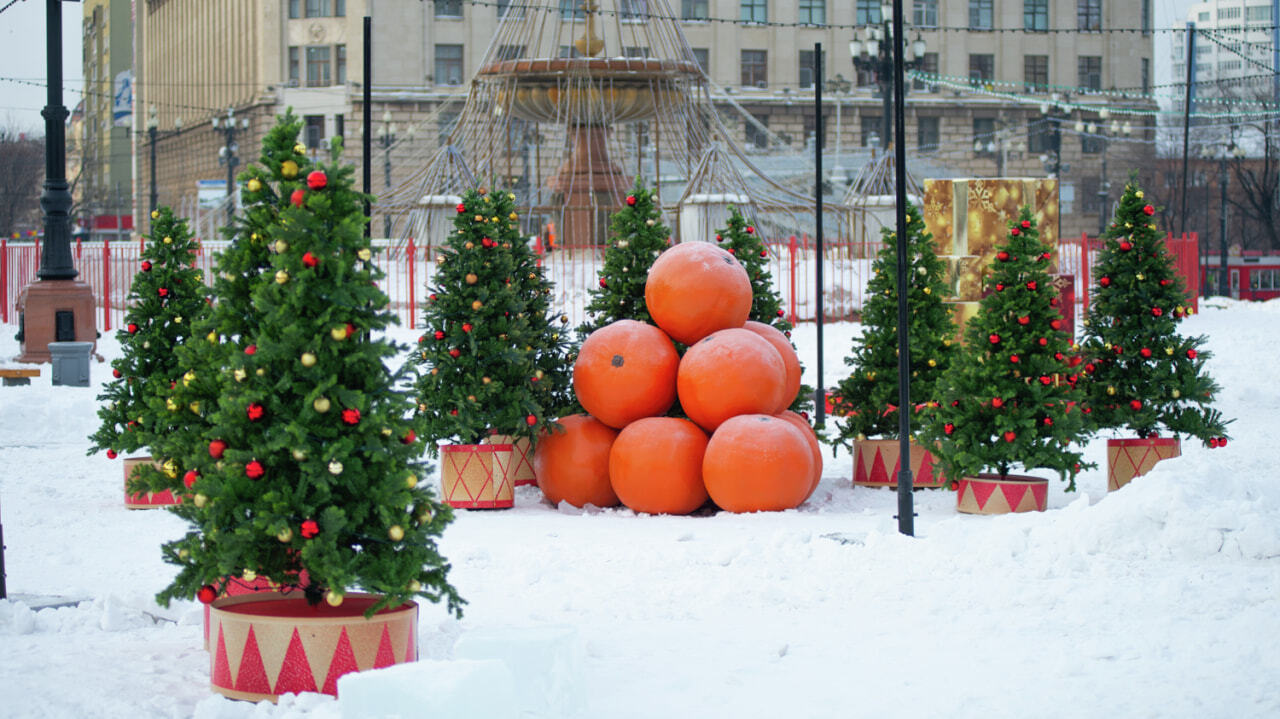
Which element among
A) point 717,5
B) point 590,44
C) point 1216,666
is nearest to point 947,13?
point 717,5

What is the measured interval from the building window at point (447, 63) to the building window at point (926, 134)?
810 inches

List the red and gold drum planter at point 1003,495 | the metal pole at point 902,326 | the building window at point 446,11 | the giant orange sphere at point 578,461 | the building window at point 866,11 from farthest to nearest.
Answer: the building window at point 866,11
the building window at point 446,11
the giant orange sphere at point 578,461
the red and gold drum planter at point 1003,495
the metal pole at point 902,326

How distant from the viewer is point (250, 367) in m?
6.24

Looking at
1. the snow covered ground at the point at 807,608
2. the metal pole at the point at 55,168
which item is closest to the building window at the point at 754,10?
the metal pole at the point at 55,168

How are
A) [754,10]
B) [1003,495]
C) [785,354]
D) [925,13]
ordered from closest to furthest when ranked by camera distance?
[1003,495] < [785,354] < [754,10] < [925,13]

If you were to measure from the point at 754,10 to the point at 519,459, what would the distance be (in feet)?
183

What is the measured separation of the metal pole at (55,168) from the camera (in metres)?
17.5

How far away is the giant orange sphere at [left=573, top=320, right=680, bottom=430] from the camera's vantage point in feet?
37.0

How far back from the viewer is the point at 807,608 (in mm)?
8000

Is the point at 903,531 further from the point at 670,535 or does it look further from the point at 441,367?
the point at 441,367

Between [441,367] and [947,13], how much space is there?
193ft

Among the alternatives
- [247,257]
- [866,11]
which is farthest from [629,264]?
[866,11]

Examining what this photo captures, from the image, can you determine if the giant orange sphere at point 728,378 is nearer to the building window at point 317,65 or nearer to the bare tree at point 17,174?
the bare tree at point 17,174

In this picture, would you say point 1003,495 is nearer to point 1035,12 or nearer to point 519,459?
point 519,459
